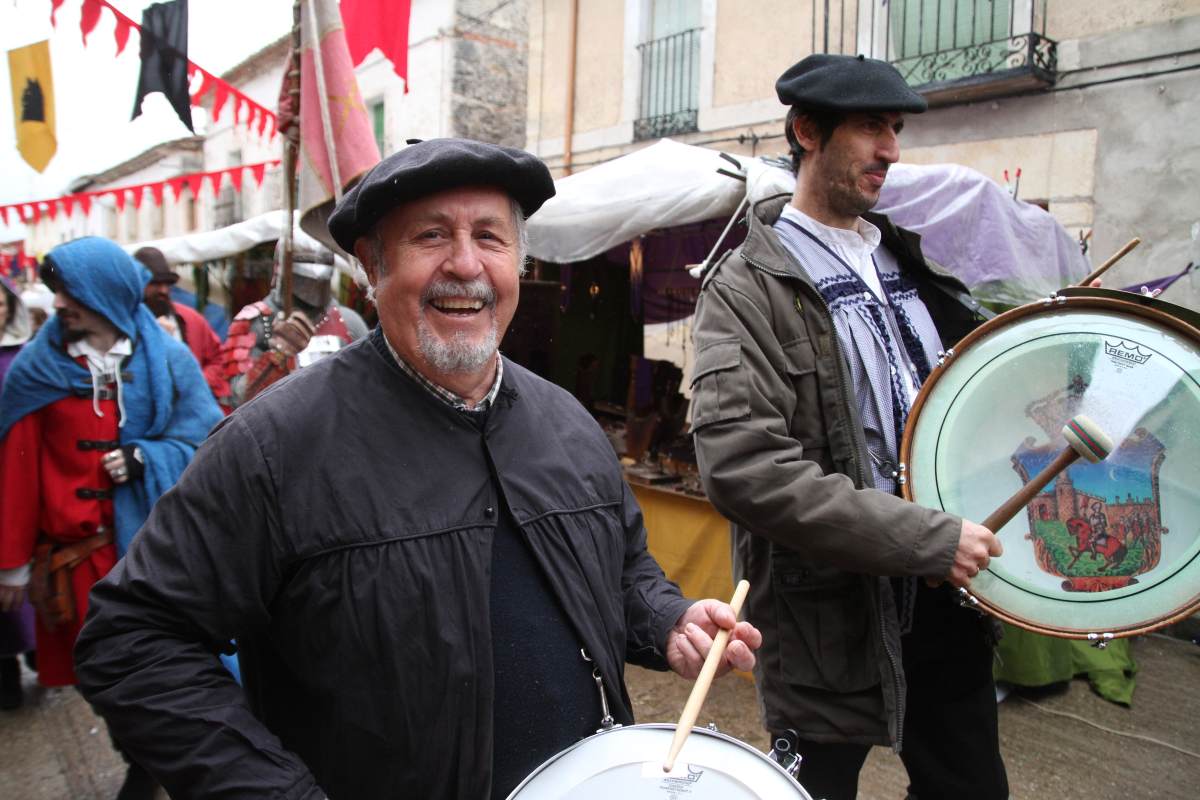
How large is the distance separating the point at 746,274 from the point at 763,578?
2.50 ft

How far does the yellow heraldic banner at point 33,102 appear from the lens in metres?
6.17

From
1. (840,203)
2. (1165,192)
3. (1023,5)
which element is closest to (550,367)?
(840,203)

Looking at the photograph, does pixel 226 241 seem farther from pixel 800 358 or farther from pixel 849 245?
pixel 800 358

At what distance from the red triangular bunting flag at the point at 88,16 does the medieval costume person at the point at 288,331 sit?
1.92 m

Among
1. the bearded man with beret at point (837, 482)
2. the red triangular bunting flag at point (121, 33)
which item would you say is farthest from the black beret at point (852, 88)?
the red triangular bunting flag at point (121, 33)

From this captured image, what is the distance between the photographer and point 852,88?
2082 millimetres

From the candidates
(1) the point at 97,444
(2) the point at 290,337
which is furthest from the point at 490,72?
(1) the point at 97,444

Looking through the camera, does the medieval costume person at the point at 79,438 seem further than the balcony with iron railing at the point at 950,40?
No

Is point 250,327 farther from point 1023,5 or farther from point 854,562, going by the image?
point 1023,5

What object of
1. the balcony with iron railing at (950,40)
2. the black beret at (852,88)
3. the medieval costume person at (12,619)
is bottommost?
the medieval costume person at (12,619)

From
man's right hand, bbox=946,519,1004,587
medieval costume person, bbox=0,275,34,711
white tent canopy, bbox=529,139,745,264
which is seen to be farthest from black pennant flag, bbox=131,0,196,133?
man's right hand, bbox=946,519,1004,587

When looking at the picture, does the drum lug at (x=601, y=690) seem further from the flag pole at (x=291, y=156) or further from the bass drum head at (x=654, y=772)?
the flag pole at (x=291, y=156)

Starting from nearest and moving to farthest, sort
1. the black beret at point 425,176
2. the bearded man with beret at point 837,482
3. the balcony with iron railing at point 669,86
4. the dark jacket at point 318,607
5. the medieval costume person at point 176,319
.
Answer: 1. the dark jacket at point 318,607
2. the black beret at point 425,176
3. the bearded man with beret at point 837,482
4. the medieval costume person at point 176,319
5. the balcony with iron railing at point 669,86

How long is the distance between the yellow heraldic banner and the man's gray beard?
641cm
